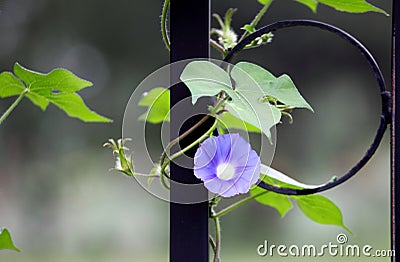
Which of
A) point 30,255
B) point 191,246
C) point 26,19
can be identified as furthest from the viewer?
point 26,19

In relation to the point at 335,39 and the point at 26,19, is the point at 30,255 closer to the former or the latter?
the point at 26,19

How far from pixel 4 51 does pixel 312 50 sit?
→ 4.16 feet

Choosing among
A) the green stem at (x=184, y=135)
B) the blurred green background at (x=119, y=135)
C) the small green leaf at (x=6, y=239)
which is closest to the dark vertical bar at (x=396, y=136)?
the green stem at (x=184, y=135)

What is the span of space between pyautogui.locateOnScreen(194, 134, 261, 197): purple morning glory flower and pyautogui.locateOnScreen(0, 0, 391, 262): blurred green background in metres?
1.48

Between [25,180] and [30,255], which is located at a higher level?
[25,180]

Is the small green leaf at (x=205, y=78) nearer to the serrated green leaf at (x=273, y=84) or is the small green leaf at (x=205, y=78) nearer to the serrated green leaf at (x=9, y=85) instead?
the serrated green leaf at (x=273, y=84)

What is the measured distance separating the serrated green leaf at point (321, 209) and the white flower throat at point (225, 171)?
114 mm

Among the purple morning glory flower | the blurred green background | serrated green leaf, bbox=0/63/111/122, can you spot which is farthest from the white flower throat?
the blurred green background

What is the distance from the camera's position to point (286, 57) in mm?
2207

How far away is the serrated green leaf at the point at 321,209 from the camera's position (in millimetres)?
388

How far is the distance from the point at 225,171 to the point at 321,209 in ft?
0.43

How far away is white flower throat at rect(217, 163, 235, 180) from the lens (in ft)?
0.96

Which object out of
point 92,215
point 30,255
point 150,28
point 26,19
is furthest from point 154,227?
point 26,19

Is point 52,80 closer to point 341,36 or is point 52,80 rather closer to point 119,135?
point 341,36
